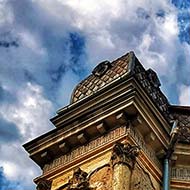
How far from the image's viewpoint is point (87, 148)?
13.9 m

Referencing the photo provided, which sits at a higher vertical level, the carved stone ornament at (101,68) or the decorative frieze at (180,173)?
the carved stone ornament at (101,68)

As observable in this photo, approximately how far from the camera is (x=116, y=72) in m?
15.2

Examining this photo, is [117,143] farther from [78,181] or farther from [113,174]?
[78,181]

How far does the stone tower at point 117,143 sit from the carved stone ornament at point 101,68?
446 mm

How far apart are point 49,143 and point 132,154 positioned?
7.55ft

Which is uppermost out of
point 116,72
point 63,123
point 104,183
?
point 116,72

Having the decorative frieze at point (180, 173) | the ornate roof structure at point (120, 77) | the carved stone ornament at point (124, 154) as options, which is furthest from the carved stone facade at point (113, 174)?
the ornate roof structure at point (120, 77)

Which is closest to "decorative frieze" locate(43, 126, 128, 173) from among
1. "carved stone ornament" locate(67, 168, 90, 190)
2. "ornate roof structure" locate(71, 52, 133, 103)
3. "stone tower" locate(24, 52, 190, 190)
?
"stone tower" locate(24, 52, 190, 190)

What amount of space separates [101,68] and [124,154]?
3.62 metres

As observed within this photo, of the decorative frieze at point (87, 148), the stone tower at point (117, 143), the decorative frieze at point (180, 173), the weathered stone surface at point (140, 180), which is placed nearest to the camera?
the weathered stone surface at point (140, 180)

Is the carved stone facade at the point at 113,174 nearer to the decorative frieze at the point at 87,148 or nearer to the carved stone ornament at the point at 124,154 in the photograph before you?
the carved stone ornament at the point at 124,154

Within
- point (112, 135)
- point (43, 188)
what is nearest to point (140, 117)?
point (112, 135)

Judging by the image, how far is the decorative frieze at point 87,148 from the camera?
1347 cm

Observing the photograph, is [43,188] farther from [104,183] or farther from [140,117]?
[140,117]
